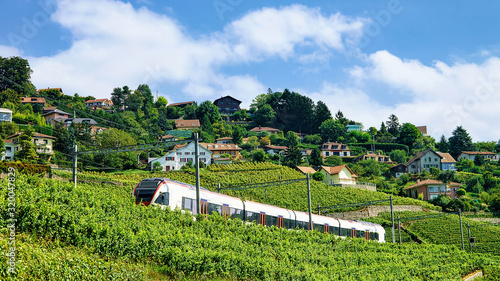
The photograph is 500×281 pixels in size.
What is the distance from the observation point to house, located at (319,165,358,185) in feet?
242

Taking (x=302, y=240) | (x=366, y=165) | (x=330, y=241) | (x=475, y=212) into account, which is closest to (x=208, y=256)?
(x=302, y=240)

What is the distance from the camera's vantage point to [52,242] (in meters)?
15.4

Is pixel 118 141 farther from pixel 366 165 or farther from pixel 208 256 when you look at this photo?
pixel 208 256

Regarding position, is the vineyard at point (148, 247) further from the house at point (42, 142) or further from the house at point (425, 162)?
the house at point (425, 162)

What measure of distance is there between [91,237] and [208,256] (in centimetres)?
431

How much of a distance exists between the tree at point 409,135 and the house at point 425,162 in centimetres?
2324

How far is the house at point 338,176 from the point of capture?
7375cm

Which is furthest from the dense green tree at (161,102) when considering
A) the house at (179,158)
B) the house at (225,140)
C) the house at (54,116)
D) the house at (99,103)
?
the house at (179,158)

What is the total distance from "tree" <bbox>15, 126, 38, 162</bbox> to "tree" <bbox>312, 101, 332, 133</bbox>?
8123cm

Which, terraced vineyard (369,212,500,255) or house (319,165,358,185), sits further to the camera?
house (319,165,358,185)

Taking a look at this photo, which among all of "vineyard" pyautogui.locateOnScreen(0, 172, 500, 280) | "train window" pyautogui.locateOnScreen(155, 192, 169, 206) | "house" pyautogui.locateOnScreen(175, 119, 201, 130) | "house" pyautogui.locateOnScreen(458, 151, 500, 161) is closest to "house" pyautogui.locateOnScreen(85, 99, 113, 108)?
"house" pyautogui.locateOnScreen(175, 119, 201, 130)

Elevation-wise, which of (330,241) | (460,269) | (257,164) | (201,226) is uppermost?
(257,164)

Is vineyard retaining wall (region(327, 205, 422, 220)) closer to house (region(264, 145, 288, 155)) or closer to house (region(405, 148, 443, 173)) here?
house (region(405, 148, 443, 173))

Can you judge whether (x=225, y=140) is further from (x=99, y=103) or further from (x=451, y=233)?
(x=451, y=233)
